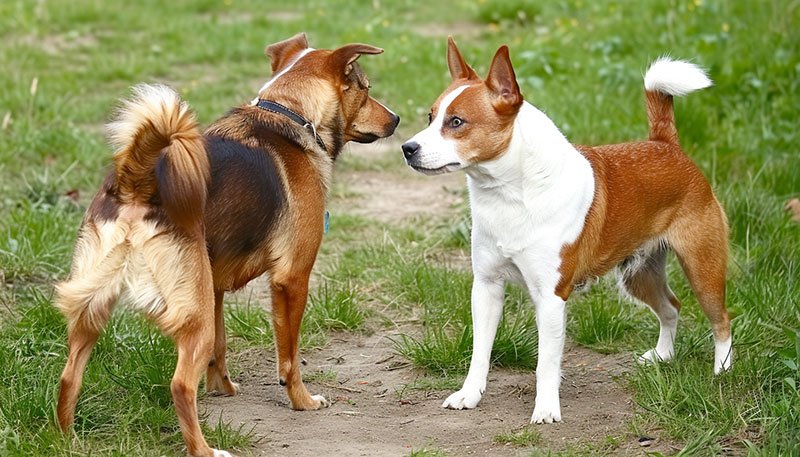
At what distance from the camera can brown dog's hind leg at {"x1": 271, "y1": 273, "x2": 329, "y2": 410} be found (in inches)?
180

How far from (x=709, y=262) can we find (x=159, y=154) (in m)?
2.39

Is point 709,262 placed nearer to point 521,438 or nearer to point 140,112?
point 521,438

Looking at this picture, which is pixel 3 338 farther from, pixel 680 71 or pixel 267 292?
pixel 680 71

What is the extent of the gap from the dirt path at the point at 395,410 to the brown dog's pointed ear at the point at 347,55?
4.55 feet

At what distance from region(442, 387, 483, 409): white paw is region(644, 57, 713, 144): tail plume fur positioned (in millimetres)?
1413

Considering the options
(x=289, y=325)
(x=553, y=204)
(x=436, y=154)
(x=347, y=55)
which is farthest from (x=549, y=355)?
(x=347, y=55)

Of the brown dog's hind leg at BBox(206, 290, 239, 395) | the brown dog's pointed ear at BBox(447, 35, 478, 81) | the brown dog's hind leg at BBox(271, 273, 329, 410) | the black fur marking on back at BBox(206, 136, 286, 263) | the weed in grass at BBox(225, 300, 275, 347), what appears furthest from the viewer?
the weed in grass at BBox(225, 300, 275, 347)

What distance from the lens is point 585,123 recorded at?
8.04m

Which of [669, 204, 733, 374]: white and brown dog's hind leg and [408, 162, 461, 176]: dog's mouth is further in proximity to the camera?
[669, 204, 733, 374]: white and brown dog's hind leg

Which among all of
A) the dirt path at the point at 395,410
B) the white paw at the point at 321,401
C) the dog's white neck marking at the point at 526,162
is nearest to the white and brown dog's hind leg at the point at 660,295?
the dirt path at the point at 395,410

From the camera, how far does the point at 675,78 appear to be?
4.87 m

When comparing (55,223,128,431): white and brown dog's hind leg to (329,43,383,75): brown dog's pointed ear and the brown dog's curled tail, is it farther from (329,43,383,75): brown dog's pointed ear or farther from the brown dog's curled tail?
(329,43,383,75): brown dog's pointed ear

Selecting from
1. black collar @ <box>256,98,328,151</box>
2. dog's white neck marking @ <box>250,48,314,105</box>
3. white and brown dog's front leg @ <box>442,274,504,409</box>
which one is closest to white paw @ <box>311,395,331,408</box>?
white and brown dog's front leg @ <box>442,274,504,409</box>

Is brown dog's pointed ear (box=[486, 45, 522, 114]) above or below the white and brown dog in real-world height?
above
